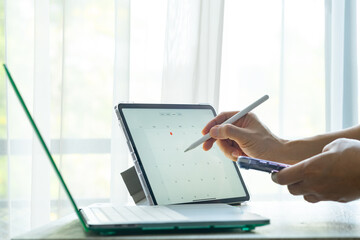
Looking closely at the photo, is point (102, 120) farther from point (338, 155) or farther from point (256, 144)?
point (338, 155)

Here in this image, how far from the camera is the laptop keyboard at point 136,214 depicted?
0.59m

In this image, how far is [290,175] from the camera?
71cm

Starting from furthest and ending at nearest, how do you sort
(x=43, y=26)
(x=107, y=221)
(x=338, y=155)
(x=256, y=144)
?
(x=43, y=26), (x=256, y=144), (x=338, y=155), (x=107, y=221)

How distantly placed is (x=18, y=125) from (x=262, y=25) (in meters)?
0.99

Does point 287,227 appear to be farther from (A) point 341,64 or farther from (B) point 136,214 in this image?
(A) point 341,64

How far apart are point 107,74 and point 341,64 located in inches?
35.8

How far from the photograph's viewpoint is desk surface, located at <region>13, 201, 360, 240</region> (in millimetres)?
554

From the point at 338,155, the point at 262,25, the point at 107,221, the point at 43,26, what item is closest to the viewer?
the point at 107,221

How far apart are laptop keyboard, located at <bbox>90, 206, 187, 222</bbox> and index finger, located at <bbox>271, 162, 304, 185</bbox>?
0.18 m

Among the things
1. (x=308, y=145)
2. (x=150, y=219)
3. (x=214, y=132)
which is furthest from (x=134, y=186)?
(x=308, y=145)

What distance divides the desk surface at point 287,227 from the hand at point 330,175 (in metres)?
0.04

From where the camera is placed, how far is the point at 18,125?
1.67 meters

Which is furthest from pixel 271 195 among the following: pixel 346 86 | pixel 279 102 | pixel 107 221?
pixel 107 221

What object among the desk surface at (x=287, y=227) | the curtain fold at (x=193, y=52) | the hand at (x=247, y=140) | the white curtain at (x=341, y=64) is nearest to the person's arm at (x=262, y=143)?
the hand at (x=247, y=140)
